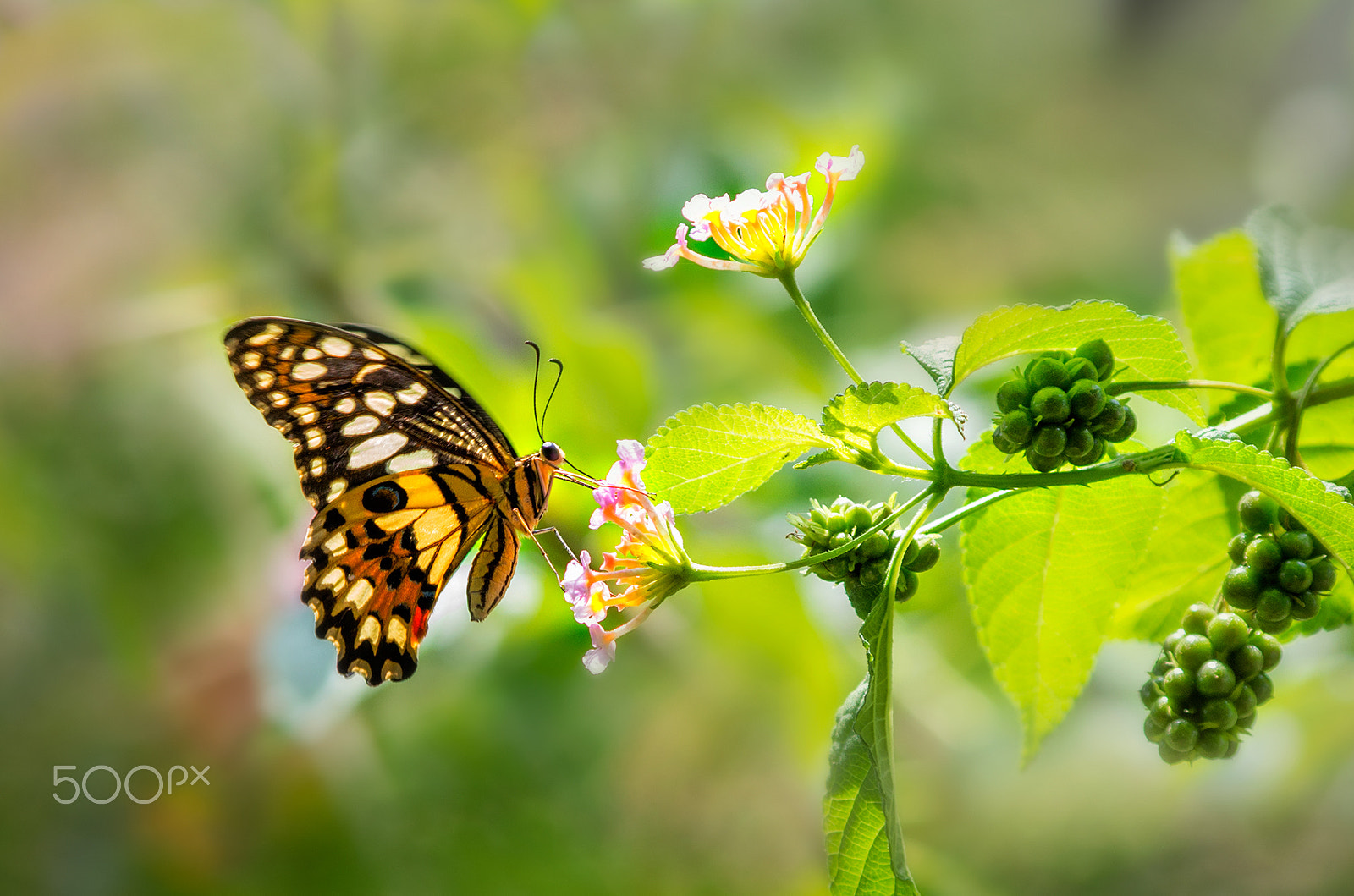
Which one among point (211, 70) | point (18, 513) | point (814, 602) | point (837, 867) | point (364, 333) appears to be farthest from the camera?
point (211, 70)

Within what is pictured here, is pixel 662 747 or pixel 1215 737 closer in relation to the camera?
pixel 1215 737

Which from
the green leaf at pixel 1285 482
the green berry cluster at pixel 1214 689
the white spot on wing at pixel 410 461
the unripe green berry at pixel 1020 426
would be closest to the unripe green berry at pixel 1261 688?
the green berry cluster at pixel 1214 689

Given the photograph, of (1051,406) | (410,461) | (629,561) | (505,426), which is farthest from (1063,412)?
(505,426)

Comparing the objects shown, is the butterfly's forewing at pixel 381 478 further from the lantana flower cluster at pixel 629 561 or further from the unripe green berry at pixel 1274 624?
the unripe green berry at pixel 1274 624

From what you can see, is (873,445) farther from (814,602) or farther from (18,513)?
(18,513)

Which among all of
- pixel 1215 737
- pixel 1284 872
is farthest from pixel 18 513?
pixel 1284 872

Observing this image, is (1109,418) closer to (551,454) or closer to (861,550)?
(861,550)
